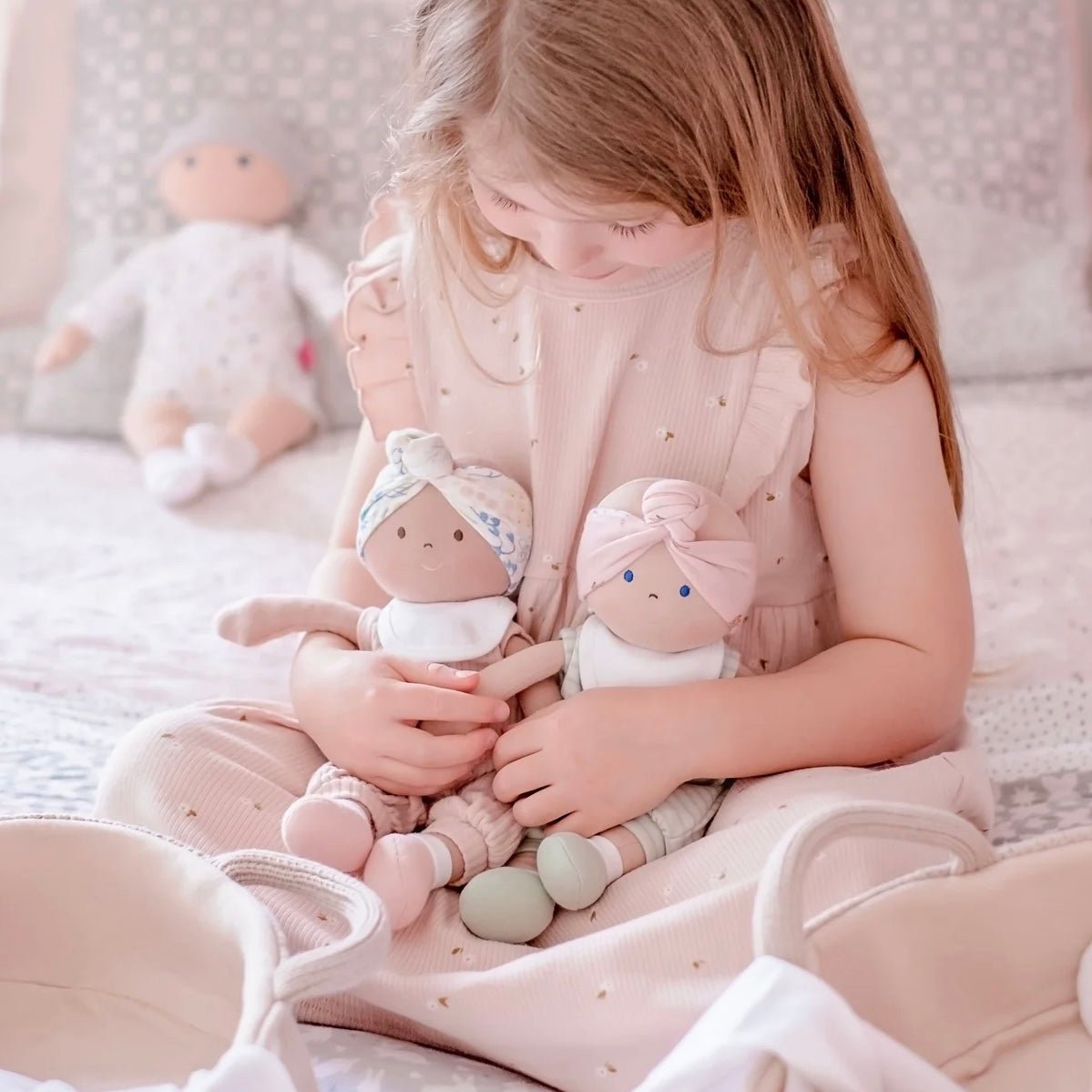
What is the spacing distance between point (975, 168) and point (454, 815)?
3.96ft

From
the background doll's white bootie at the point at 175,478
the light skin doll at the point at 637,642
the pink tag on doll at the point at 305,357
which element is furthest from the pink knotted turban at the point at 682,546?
the pink tag on doll at the point at 305,357

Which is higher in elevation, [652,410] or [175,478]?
[652,410]

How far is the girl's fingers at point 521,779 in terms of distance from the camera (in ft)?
2.71

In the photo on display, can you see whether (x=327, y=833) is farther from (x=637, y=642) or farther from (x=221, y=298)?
(x=221, y=298)

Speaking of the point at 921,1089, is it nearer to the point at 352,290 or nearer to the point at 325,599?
the point at 325,599

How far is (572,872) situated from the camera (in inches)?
30.7

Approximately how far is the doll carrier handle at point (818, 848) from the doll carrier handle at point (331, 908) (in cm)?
16

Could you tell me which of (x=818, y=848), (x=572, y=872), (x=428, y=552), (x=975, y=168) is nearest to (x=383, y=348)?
(x=428, y=552)

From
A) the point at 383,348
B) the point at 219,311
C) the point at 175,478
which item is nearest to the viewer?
the point at 383,348

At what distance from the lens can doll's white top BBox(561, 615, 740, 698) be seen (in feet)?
2.82

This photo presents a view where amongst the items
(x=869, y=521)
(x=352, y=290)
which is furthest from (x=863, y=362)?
(x=352, y=290)

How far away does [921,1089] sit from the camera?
57 cm

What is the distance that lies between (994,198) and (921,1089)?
1370 millimetres

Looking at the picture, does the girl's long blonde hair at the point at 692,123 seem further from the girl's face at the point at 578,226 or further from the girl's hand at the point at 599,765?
the girl's hand at the point at 599,765
